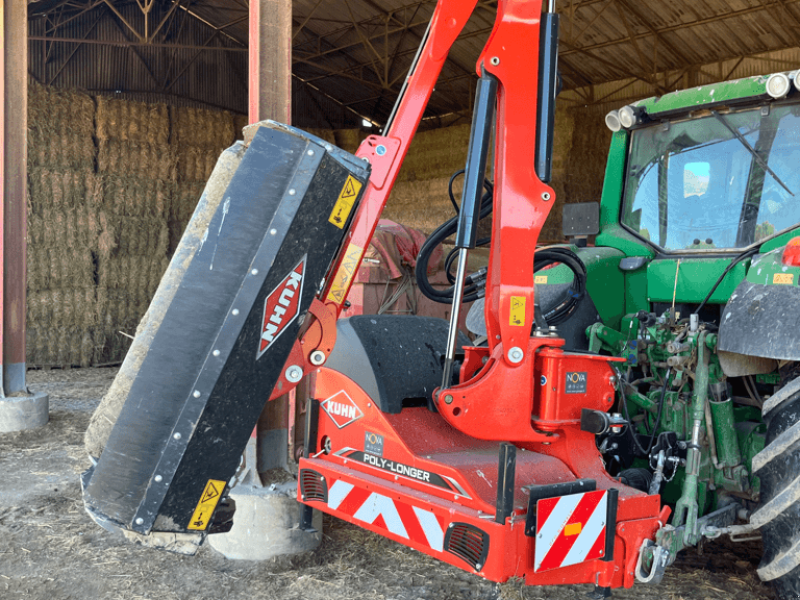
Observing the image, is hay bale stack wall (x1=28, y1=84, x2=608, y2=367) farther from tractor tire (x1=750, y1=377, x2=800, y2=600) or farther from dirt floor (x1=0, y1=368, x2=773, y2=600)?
tractor tire (x1=750, y1=377, x2=800, y2=600)

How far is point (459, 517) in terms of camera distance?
2.54 m

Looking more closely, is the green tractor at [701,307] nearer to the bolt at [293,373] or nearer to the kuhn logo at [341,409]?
the kuhn logo at [341,409]

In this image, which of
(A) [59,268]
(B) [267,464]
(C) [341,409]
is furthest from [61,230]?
(C) [341,409]

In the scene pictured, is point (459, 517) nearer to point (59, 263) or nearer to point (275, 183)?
point (275, 183)

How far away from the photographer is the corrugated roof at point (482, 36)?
462 inches

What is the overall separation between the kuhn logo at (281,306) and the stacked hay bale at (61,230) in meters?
9.53

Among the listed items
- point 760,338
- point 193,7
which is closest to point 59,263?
point 193,7

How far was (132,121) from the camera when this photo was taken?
11.4 meters

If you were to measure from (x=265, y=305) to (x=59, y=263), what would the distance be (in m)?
9.63

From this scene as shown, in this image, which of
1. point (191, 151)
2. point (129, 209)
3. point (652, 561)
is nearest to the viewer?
point (652, 561)

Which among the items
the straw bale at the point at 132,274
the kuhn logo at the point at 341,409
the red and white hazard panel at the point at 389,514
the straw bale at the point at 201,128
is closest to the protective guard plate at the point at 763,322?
the red and white hazard panel at the point at 389,514

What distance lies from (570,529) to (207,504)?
1.19 m

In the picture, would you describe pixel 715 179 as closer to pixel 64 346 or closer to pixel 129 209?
pixel 129 209

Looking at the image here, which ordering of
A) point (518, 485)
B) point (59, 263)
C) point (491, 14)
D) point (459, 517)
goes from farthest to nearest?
1. point (491, 14)
2. point (59, 263)
3. point (518, 485)
4. point (459, 517)
